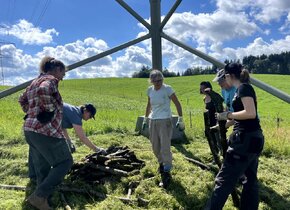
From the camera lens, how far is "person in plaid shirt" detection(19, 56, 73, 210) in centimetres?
420

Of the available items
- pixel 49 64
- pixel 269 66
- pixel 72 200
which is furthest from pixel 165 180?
pixel 269 66

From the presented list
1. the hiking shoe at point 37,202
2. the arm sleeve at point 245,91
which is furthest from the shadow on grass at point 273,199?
the hiking shoe at point 37,202

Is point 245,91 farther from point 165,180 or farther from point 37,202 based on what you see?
point 37,202

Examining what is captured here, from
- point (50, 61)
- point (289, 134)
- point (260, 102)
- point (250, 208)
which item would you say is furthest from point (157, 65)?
point (260, 102)

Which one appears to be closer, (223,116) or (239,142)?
(239,142)

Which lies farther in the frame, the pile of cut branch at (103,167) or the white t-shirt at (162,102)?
the white t-shirt at (162,102)

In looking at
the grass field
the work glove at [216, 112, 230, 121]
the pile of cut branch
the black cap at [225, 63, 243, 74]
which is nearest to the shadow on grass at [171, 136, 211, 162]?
the grass field

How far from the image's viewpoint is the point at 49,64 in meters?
4.43

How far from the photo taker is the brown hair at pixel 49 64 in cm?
443

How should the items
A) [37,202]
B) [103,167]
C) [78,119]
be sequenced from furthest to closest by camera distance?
[103,167]
[78,119]
[37,202]

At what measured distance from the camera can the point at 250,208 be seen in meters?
4.20

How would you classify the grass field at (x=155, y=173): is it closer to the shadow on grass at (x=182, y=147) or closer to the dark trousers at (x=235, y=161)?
the shadow on grass at (x=182, y=147)

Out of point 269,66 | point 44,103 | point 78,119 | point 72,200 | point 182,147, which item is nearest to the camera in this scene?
point 44,103

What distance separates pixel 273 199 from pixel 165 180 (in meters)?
1.55
